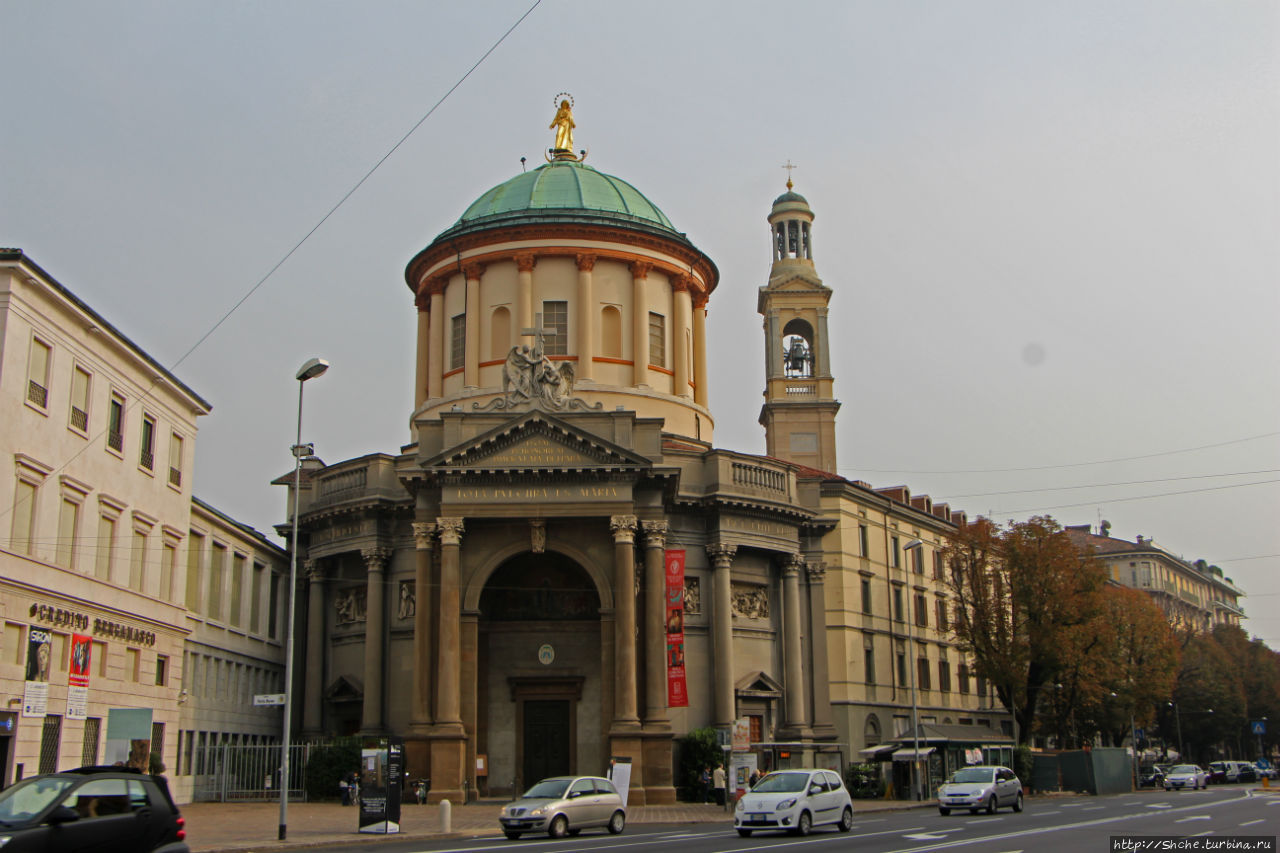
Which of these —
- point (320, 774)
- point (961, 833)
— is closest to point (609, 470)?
point (320, 774)

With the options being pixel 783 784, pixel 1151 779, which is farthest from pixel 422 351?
pixel 1151 779

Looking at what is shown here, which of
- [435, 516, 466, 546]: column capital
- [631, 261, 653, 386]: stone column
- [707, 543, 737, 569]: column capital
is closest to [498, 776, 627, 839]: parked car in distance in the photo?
[435, 516, 466, 546]: column capital

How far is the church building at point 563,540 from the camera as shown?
3916 cm

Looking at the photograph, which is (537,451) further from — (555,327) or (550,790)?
(550,790)

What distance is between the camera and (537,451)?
129 ft

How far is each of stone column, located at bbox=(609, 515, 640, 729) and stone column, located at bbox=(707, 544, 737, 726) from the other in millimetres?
3996

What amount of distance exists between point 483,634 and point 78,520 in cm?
1515

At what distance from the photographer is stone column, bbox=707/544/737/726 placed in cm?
4191

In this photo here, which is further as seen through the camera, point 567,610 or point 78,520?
point 567,610

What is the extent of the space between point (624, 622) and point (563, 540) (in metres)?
3.78

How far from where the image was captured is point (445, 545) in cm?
3897

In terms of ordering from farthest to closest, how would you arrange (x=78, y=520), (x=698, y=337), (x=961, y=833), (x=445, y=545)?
(x=698, y=337) → (x=445, y=545) → (x=78, y=520) → (x=961, y=833)

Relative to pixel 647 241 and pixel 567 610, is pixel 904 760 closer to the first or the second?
pixel 567 610

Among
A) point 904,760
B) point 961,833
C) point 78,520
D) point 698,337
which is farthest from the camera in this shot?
point 698,337
